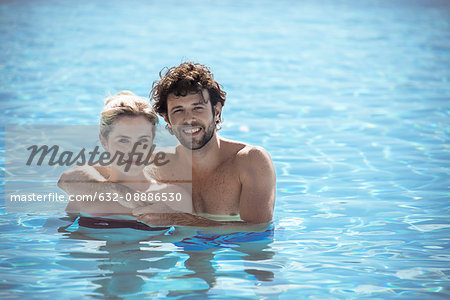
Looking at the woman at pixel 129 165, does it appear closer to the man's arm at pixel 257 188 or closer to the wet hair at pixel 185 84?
the wet hair at pixel 185 84

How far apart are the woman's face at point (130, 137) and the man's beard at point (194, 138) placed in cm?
20

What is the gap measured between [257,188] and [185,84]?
0.85 m

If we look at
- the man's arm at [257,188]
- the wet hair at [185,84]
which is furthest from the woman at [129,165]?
the man's arm at [257,188]

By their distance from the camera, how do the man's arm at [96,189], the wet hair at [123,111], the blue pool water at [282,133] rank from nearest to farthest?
the blue pool water at [282,133]
the wet hair at [123,111]
the man's arm at [96,189]

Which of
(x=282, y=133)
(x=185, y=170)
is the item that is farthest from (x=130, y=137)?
(x=282, y=133)

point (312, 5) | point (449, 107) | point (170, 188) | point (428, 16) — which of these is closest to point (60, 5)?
point (312, 5)

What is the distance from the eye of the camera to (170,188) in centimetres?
425

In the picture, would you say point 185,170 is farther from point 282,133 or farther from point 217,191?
point 282,133

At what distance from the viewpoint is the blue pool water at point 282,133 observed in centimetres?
348

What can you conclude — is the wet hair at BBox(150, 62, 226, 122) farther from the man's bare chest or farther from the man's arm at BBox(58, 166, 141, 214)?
the man's arm at BBox(58, 166, 141, 214)

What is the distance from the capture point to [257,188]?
397 cm

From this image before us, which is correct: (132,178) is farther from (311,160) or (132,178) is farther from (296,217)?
(311,160)

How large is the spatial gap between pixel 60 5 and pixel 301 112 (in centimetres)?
1081

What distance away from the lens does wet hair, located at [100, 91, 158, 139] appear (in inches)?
155
